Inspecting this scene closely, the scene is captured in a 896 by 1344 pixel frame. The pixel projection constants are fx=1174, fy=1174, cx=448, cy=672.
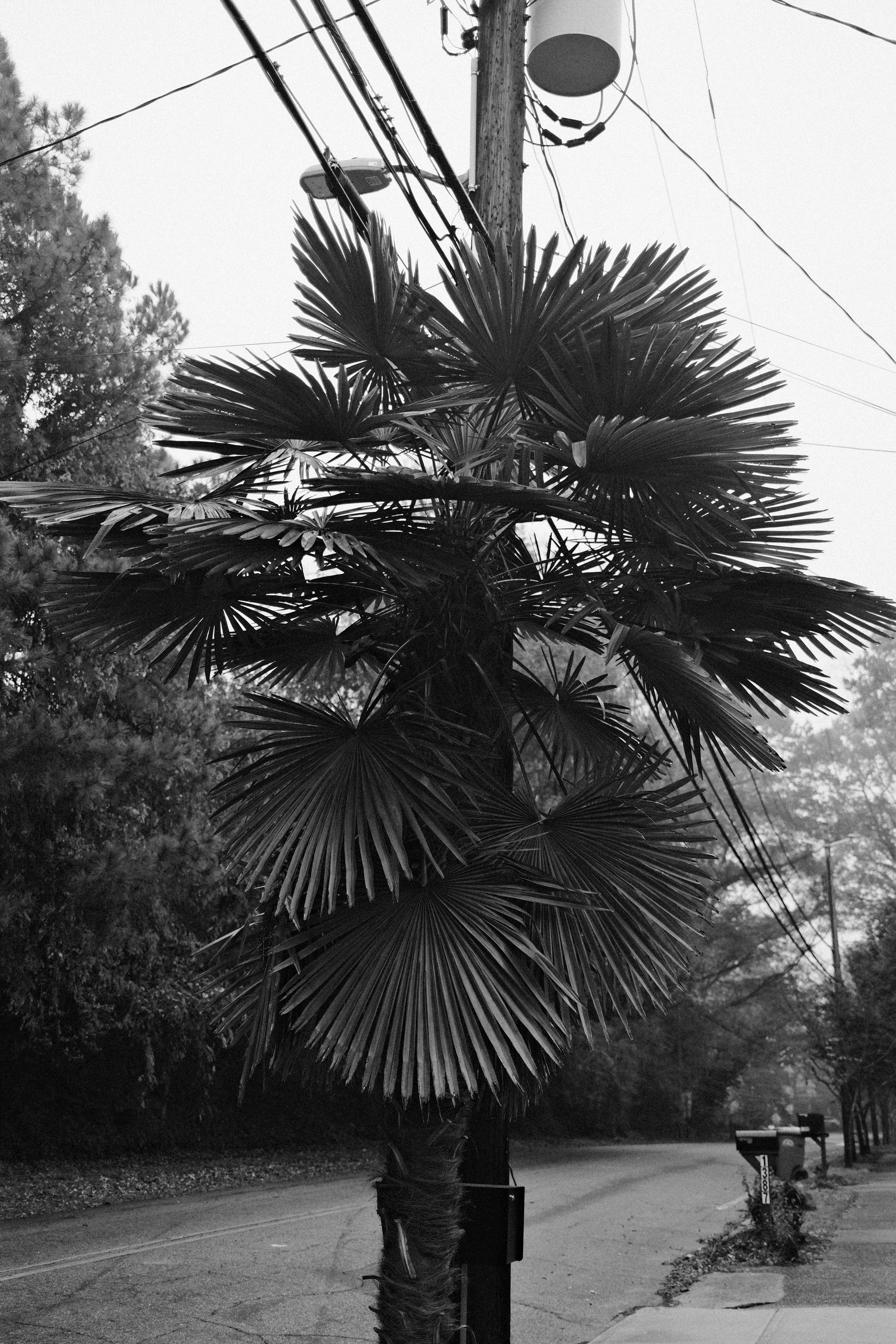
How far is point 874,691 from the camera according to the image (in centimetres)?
3269

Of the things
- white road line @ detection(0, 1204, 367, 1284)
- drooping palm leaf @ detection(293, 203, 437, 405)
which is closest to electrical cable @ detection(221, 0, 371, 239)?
drooping palm leaf @ detection(293, 203, 437, 405)

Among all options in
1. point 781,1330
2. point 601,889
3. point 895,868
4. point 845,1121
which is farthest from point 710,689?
point 895,868

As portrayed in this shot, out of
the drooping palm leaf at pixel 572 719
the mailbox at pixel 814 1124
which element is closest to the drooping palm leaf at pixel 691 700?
the drooping palm leaf at pixel 572 719

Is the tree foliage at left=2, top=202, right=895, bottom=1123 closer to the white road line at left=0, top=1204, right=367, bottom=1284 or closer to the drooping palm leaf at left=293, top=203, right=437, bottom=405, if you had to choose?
the drooping palm leaf at left=293, top=203, right=437, bottom=405

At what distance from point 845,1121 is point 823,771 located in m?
15.3

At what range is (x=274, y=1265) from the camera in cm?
862

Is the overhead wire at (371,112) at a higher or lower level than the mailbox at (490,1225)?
higher

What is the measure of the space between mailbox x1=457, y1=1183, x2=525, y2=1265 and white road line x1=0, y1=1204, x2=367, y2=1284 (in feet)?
15.5

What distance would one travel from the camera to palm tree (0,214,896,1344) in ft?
13.2

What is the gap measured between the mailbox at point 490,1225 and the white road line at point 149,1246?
473 cm

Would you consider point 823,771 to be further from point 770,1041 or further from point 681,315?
point 681,315

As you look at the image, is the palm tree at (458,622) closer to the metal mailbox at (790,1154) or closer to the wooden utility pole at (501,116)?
the wooden utility pole at (501,116)

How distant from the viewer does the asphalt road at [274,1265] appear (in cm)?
679

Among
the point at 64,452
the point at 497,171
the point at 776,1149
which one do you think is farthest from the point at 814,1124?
the point at 497,171
